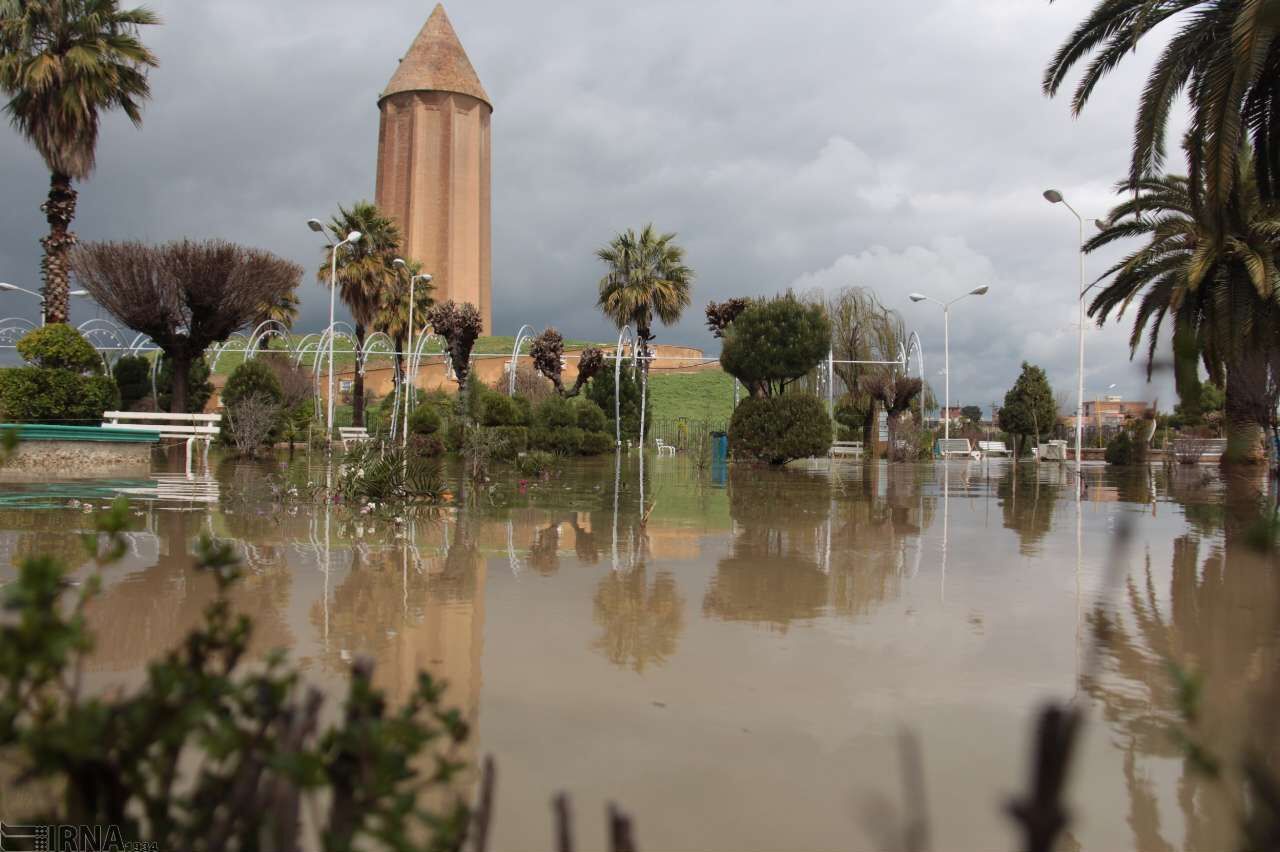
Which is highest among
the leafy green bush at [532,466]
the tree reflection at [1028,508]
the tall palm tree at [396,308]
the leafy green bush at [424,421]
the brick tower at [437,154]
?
the brick tower at [437,154]

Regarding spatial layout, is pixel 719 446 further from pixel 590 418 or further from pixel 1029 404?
pixel 1029 404

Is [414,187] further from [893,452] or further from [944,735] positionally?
[944,735]

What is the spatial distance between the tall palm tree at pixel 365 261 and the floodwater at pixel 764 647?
72.3 ft

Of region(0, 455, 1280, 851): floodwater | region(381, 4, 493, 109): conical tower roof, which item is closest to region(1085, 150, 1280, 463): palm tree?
region(0, 455, 1280, 851): floodwater

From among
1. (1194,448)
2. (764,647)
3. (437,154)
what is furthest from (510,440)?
(437,154)

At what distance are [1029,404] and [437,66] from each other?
46926 millimetres

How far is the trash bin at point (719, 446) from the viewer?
24.7 meters

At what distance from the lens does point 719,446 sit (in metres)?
25.0

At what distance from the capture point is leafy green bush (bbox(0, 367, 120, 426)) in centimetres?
1586

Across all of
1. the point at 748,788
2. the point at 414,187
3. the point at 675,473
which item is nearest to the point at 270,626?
the point at 748,788

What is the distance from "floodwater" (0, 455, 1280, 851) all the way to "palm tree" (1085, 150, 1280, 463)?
8361 millimetres

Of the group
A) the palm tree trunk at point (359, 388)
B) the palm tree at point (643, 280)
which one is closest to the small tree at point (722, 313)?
the palm tree at point (643, 280)

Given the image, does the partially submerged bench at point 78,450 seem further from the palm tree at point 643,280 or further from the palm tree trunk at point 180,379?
the palm tree at point 643,280

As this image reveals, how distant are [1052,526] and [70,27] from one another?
2097 cm
